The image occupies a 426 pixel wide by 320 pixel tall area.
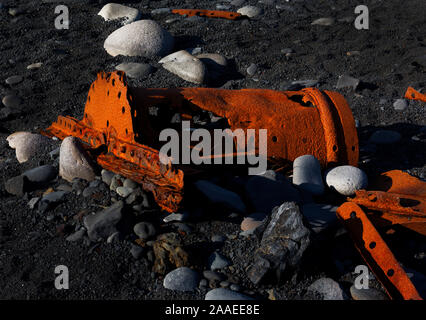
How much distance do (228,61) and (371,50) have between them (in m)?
1.71

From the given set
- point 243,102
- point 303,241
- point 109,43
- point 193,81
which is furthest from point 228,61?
point 303,241

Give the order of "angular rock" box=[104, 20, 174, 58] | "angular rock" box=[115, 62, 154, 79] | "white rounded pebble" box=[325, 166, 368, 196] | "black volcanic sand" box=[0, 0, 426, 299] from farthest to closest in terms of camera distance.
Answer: "angular rock" box=[104, 20, 174, 58] → "angular rock" box=[115, 62, 154, 79] → "white rounded pebble" box=[325, 166, 368, 196] → "black volcanic sand" box=[0, 0, 426, 299]

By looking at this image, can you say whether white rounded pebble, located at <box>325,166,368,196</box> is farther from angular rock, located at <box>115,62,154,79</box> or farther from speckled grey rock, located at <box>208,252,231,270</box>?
angular rock, located at <box>115,62,154,79</box>

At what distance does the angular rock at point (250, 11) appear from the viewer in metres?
7.03

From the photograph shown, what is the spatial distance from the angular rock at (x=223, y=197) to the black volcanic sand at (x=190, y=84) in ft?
0.33

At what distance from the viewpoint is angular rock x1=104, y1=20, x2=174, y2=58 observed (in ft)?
19.5

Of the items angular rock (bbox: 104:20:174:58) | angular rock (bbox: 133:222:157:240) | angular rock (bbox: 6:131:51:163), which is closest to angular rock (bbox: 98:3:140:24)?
angular rock (bbox: 104:20:174:58)

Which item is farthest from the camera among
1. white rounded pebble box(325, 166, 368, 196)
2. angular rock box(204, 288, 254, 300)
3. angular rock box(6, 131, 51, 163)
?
angular rock box(6, 131, 51, 163)

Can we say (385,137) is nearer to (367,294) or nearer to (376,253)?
(376,253)

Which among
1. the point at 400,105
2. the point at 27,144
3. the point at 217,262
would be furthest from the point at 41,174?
the point at 400,105

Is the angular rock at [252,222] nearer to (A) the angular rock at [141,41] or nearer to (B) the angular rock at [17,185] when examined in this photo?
(B) the angular rock at [17,185]

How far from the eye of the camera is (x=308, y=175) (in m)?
3.56

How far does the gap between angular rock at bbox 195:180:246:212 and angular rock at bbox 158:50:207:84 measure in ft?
7.16

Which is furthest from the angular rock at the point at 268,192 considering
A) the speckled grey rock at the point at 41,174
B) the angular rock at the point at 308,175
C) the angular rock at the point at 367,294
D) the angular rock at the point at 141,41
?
the angular rock at the point at 141,41
